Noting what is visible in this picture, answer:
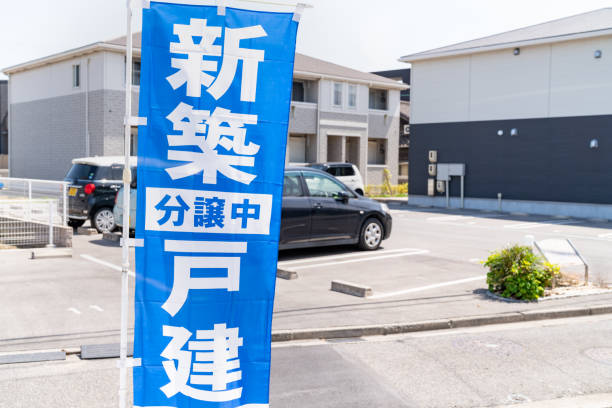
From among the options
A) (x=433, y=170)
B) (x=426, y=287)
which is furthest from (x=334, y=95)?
(x=426, y=287)

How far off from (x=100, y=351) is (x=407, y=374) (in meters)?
3.02

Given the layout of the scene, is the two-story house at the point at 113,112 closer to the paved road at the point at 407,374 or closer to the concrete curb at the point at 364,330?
the concrete curb at the point at 364,330

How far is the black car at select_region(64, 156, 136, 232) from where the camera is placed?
15.0 m

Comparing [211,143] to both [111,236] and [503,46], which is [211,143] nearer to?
[111,236]

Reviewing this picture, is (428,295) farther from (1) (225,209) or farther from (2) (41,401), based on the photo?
(1) (225,209)

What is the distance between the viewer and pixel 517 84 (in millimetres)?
25297

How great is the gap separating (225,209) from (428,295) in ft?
20.7

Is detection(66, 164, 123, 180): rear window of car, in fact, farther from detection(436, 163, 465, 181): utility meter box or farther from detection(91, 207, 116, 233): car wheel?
detection(436, 163, 465, 181): utility meter box

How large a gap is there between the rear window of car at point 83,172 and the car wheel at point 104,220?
0.87 metres

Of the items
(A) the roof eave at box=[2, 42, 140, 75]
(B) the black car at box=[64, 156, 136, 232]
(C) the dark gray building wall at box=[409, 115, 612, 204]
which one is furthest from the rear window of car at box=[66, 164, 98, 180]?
(C) the dark gray building wall at box=[409, 115, 612, 204]

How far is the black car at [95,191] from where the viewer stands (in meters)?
15.0

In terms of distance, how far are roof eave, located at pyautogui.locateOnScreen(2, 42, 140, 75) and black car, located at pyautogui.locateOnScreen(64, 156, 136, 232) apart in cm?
1133

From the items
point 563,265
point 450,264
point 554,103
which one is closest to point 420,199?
point 554,103

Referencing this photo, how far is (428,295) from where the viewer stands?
9.07 m
